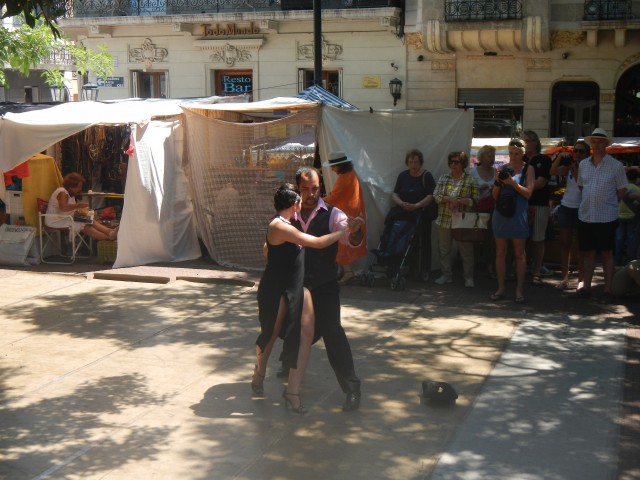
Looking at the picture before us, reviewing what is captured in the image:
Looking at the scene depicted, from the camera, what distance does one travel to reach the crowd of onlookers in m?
9.49

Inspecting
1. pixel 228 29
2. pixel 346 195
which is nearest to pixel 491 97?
pixel 228 29

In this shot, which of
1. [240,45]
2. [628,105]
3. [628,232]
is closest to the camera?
[628,232]

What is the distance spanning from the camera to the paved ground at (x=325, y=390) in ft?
18.1

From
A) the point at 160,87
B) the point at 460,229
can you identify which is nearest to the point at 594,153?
the point at 460,229

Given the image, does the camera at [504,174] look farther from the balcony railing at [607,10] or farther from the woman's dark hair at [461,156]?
the balcony railing at [607,10]

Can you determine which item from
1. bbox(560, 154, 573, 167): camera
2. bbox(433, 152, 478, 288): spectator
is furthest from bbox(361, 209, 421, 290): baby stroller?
bbox(560, 154, 573, 167): camera

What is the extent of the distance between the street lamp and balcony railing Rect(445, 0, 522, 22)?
970 centimetres

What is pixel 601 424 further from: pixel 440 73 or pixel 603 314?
pixel 440 73

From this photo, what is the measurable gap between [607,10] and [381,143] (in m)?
12.5

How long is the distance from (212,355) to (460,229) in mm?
3636

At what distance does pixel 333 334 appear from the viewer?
6.33 metres

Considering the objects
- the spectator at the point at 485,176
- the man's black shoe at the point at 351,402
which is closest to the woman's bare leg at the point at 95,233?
the spectator at the point at 485,176

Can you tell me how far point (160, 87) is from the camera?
26.6 m

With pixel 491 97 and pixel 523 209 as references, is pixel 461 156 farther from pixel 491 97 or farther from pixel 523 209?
pixel 491 97
